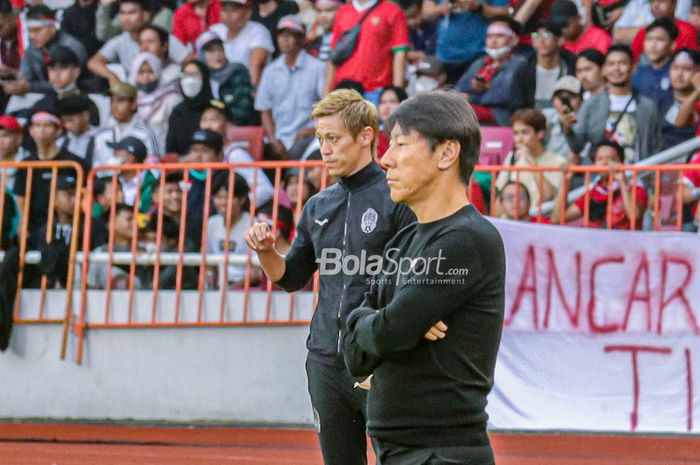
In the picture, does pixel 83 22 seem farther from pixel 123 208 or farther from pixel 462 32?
pixel 462 32

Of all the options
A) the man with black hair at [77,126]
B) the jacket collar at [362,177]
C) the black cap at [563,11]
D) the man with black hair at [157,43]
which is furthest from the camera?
the man with black hair at [157,43]

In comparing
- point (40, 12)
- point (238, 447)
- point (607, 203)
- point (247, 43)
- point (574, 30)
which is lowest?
point (238, 447)

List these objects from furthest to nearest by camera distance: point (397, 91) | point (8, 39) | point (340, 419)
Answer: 1. point (8, 39)
2. point (397, 91)
3. point (340, 419)

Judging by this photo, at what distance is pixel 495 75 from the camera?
1105cm

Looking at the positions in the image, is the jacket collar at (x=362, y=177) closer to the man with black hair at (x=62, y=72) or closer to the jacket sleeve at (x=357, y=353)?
the jacket sleeve at (x=357, y=353)

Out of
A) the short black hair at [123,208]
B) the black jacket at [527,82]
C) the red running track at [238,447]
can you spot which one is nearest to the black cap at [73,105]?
the short black hair at [123,208]

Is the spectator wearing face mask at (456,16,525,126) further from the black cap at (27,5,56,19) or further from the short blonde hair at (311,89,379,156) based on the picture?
the short blonde hair at (311,89,379,156)

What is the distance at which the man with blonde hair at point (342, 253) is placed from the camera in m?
5.03

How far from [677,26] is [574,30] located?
3.34ft

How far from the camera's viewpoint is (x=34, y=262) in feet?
34.4

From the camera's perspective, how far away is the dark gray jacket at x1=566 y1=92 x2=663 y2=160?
10398 millimetres

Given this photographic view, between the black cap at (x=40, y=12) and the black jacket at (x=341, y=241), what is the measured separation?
9040 millimetres

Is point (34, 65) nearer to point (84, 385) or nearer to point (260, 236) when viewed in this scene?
point (84, 385)

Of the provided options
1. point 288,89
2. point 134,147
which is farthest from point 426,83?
point 134,147
